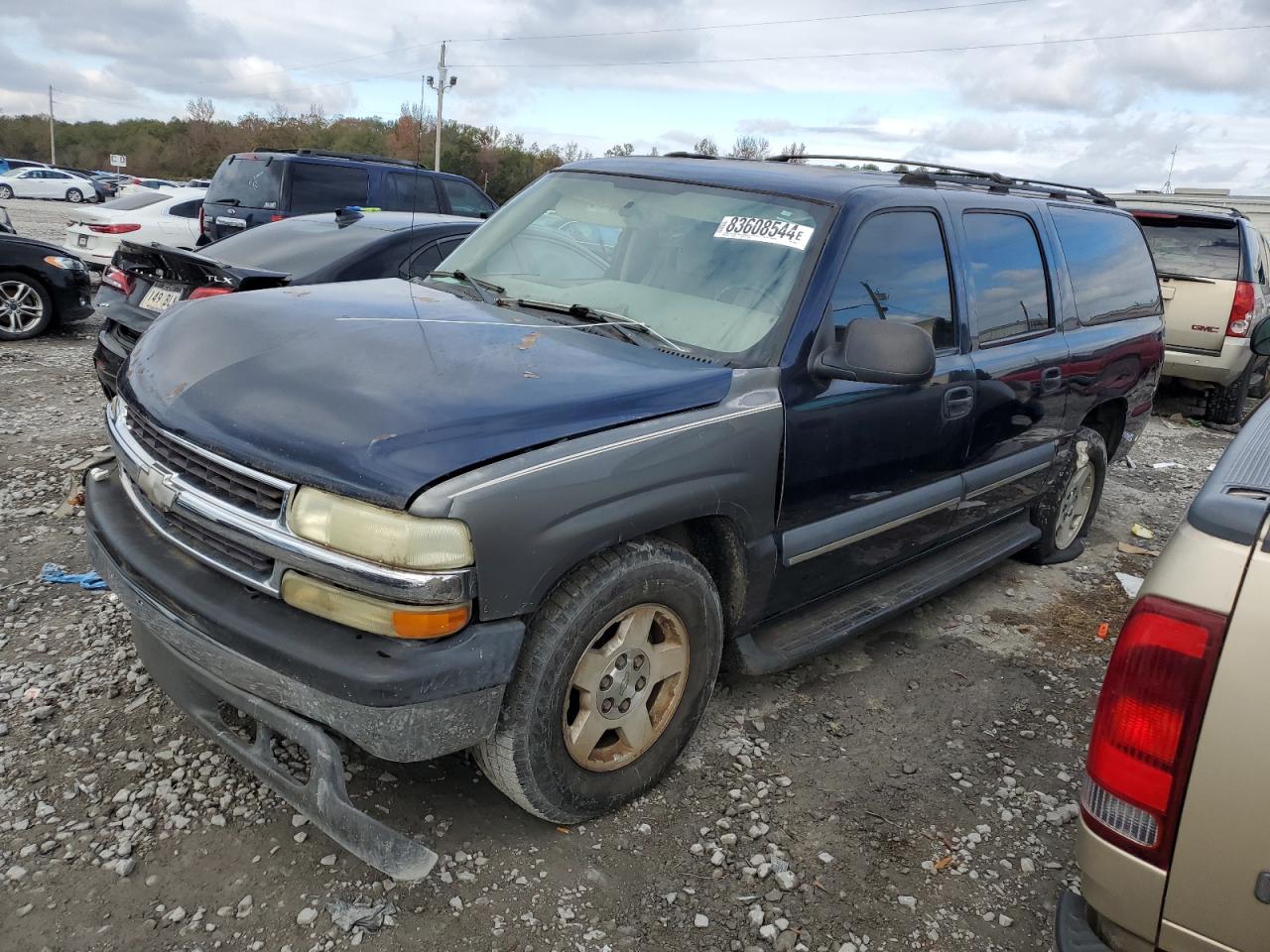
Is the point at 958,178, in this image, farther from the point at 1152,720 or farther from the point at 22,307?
the point at 22,307

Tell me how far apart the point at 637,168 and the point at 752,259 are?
871 mm

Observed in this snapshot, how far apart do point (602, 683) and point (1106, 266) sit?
3.84 metres

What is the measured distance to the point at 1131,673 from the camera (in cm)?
159

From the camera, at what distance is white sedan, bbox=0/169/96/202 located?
4047cm

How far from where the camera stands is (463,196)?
36.1 ft

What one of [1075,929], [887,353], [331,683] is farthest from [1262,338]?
[331,683]

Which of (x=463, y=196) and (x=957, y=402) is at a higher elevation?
(x=463, y=196)

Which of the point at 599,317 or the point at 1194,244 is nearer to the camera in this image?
the point at 599,317

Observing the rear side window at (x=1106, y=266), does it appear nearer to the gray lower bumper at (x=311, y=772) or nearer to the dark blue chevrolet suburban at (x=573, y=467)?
the dark blue chevrolet suburban at (x=573, y=467)

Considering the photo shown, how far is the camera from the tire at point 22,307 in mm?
8898

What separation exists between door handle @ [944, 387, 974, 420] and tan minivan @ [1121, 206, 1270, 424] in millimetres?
6417

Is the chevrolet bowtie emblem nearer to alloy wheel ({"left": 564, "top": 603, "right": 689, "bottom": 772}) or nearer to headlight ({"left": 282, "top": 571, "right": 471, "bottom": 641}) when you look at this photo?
headlight ({"left": 282, "top": 571, "right": 471, "bottom": 641})

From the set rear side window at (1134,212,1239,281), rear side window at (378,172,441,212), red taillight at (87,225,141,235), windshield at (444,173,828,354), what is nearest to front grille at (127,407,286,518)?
windshield at (444,173,828,354)

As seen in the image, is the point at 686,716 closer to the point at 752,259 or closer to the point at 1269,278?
the point at 752,259
